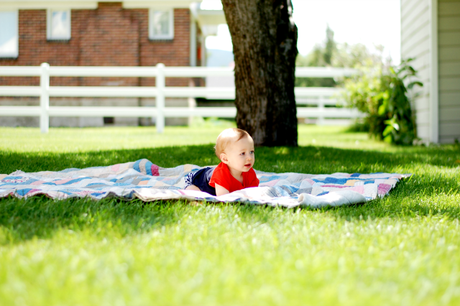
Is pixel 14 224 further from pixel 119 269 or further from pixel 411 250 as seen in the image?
pixel 411 250

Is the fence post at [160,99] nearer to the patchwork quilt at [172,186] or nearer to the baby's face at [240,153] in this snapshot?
the patchwork quilt at [172,186]

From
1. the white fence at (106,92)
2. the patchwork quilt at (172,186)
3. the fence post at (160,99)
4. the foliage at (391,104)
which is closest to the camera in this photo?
the patchwork quilt at (172,186)

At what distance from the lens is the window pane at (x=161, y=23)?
1370 centimetres

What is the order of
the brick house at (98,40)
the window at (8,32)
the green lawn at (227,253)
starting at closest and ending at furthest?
the green lawn at (227,253) → the brick house at (98,40) → the window at (8,32)

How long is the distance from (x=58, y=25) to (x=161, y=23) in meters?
3.21

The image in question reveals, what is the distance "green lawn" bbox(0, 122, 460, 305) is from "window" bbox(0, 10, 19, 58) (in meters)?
13.6

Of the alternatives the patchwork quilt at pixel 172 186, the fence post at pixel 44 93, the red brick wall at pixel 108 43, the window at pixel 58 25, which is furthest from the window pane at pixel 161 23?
the patchwork quilt at pixel 172 186

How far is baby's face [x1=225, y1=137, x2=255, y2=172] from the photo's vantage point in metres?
2.67

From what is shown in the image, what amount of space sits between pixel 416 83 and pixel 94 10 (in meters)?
10.1

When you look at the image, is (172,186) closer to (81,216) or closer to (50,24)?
(81,216)

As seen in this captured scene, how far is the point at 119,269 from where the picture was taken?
1.31 m

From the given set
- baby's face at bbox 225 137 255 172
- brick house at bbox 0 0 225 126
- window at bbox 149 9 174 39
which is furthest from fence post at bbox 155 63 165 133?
baby's face at bbox 225 137 255 172

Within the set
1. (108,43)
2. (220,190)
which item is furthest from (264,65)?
(108,43)

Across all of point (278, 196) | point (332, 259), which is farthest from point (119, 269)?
point (278, 196)
